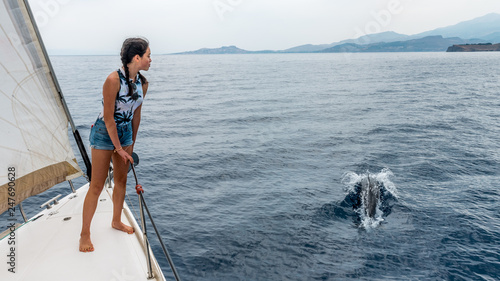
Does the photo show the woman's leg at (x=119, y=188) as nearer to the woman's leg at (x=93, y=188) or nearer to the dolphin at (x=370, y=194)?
the woman's leg at (x=93, y=188)

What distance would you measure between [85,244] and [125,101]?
5.66ft

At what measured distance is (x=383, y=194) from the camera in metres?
12.0

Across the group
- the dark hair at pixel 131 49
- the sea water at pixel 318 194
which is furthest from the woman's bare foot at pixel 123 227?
the sea water at pixel 318 194

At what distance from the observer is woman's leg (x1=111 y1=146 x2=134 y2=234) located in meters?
4.19

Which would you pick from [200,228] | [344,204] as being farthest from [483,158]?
[200,228]

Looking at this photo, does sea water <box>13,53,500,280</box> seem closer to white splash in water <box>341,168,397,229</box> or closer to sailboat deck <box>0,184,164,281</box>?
white splash in water <box>341,168,397,229</box>

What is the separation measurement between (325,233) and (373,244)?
4.26 ft

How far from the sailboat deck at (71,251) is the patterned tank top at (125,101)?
149 cm

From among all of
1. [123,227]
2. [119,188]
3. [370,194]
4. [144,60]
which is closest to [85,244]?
[123,227]

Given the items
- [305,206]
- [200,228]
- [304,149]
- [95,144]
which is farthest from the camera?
[304,149]

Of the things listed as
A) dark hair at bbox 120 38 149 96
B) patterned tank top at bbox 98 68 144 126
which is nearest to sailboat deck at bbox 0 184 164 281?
patterned tank top at bbox 98 68 144 126

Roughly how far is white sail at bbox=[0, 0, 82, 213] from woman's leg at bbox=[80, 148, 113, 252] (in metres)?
0.61

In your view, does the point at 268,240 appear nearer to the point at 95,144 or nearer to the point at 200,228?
the point at 200,228

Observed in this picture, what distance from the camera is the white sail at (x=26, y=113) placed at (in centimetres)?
330
